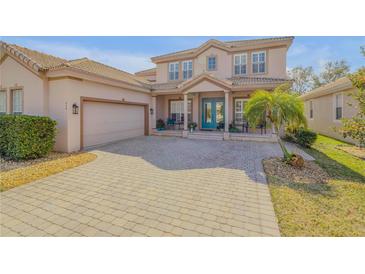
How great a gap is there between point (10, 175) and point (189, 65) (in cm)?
1430

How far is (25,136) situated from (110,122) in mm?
4620

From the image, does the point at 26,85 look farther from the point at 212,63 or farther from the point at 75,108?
the point at 212,63

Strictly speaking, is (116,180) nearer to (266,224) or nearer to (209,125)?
(266,224)

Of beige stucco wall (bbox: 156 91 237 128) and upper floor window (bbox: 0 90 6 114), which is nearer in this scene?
upper floor window (bbox: 0 90 6 114)

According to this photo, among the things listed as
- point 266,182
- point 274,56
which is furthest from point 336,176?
point 274,56

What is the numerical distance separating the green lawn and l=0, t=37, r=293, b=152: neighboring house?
25.6ft

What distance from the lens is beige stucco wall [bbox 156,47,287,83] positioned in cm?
1445

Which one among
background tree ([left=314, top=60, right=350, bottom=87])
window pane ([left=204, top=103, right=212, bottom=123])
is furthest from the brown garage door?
background tree ([left=314, top=60, right=350, bottom=87])

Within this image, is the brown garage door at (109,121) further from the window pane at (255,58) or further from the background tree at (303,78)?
the background tree at (303,78)

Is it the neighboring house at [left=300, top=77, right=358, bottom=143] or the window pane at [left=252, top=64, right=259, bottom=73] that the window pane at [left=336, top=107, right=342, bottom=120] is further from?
the window pane at [left=252, top=64, right=259, bottom=73]

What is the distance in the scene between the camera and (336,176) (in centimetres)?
642

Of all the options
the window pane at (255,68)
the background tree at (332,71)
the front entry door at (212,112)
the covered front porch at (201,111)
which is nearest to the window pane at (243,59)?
the window pane at (255,68)

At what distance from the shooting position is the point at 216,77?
13875mm

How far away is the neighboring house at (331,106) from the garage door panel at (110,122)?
13141mm
